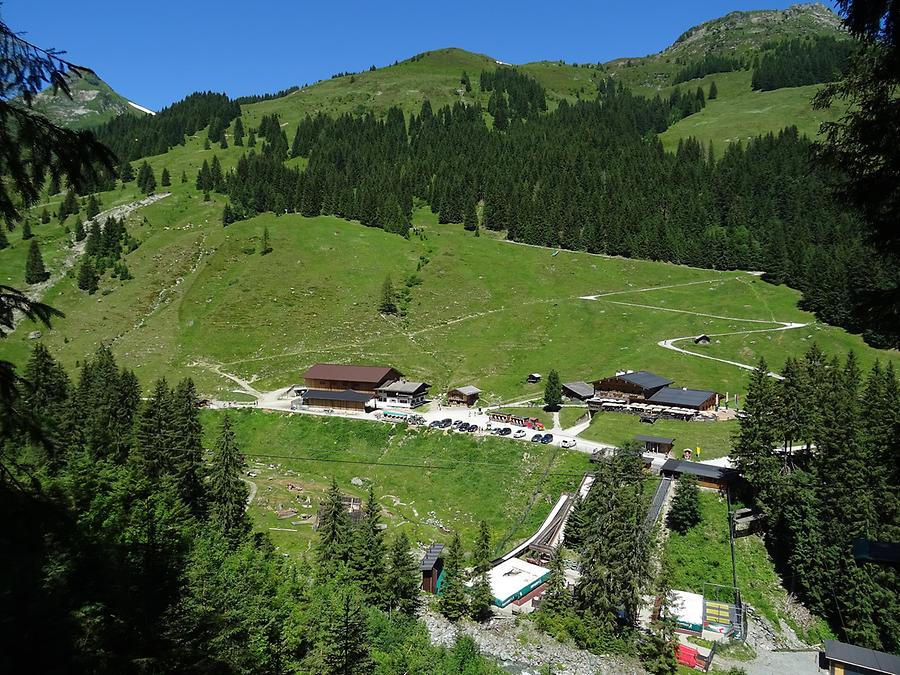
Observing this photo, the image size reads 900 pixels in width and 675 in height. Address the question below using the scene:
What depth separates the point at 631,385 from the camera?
287ft

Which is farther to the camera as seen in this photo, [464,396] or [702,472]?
[464,396]

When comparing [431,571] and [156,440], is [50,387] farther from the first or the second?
[431,571]

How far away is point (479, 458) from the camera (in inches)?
2911

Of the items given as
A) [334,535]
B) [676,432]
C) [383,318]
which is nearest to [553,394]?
[676,432]

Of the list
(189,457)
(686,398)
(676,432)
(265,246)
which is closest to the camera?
(189,457)

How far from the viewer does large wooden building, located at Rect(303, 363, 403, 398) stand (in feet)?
309

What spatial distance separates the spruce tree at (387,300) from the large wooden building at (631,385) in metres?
47.5

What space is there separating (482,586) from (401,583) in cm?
661

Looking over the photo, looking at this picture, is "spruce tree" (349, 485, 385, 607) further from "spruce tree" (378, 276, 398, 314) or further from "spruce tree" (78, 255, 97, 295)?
"spruce tree" (78, 255, 97, 295)

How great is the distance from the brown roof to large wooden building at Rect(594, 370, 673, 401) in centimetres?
3487

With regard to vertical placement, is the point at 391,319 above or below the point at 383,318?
→ below

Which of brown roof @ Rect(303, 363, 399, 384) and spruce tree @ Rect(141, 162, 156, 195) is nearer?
brown roof @ Rect(303, 363, 399, 384)

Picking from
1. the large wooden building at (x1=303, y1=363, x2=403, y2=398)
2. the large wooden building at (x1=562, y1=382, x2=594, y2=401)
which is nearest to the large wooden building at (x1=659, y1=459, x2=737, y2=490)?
the large wooden building at (x1=562, y1=382, x2=594, y2=401)

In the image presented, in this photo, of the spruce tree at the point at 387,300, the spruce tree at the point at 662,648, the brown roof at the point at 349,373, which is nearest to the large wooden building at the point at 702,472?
the spruce tree at the point at 662,648
